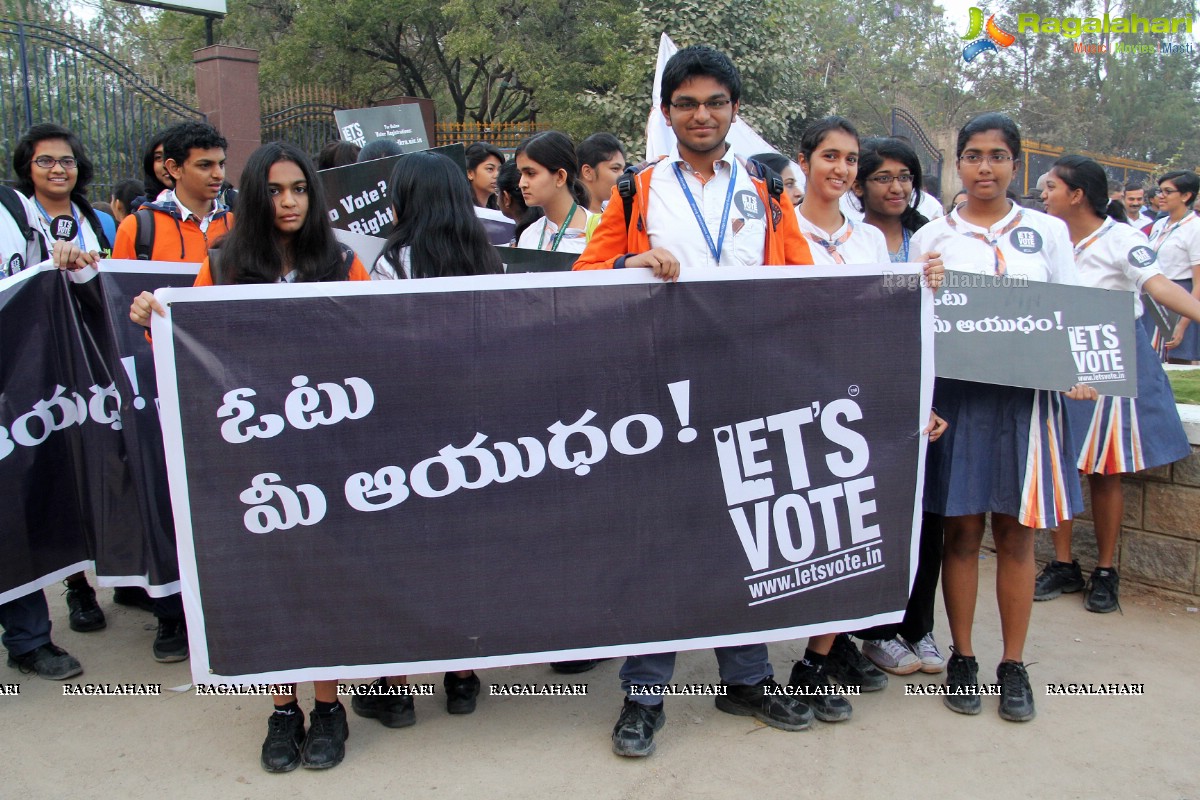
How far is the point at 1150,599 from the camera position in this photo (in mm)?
4422

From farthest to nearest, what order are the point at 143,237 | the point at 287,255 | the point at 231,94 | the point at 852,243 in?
the point at 231,94
the point at 143,237
the point at 852,243
the point at 287,255

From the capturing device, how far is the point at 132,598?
4.40 meters

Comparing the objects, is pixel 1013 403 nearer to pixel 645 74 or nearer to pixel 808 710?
pixel 808 710

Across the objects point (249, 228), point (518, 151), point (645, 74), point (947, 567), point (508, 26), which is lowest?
point (947, 567)

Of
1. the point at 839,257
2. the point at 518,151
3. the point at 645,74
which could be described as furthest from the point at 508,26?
the point at 839,257

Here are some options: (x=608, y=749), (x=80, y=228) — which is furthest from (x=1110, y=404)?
(x=80, y=228)

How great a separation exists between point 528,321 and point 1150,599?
10.7 feet

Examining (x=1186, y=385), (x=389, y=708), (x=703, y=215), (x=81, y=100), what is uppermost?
(x=81, y=100)

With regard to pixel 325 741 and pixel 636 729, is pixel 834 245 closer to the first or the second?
pixel 636 729

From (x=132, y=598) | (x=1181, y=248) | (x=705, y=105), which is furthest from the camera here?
(x=1181, y=248)

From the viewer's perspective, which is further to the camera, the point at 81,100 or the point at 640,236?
the point at 81,100

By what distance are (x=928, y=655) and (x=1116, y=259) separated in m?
1.91

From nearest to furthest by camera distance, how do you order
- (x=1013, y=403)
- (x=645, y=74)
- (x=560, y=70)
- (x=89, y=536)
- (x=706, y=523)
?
1. (x=706, y=523)
2. (x=1013, y=403)
3. (x=89, y=536)
4. (x=645, y=74)
5. (x=560, y=70)

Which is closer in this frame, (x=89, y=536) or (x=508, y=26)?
(x=89, y=536)
